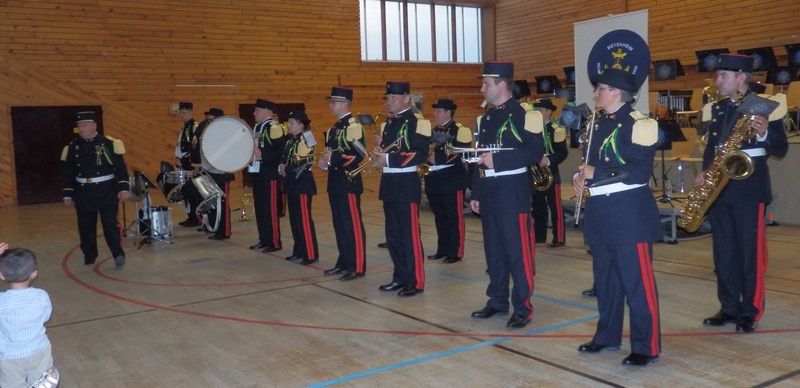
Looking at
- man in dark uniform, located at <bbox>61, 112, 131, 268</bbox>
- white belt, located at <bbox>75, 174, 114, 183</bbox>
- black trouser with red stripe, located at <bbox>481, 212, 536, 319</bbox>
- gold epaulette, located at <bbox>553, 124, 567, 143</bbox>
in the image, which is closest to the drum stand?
man in dark uniform, located at <bbox>61, 112, 131, 268</bbox>

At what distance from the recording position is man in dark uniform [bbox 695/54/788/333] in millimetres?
4812

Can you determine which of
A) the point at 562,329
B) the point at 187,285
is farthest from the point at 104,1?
the point at 562,329

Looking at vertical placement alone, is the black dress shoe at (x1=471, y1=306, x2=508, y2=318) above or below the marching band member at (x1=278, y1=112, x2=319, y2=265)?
below

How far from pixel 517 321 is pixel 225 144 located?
5.32 meters

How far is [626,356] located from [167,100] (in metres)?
15.7

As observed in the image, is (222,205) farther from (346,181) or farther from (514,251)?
(514,251)

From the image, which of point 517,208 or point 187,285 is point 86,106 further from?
point 517,208

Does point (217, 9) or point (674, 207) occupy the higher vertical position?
point (217, 9)

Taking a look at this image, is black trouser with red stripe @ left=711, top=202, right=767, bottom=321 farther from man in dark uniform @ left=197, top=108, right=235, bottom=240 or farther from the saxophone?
man in dark uniform @ left=197, top=108, right=235, bottom=240

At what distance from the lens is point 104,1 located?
1705 cm

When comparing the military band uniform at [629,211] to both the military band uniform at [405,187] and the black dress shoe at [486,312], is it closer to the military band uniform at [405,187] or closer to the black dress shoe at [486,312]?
the black dress shoe at [486,312]

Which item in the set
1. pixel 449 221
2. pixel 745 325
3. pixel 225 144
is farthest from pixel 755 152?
pixel 225 144

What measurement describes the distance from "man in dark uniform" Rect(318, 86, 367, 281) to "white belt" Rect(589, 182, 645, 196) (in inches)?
119

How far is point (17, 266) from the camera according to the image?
10.6ft
